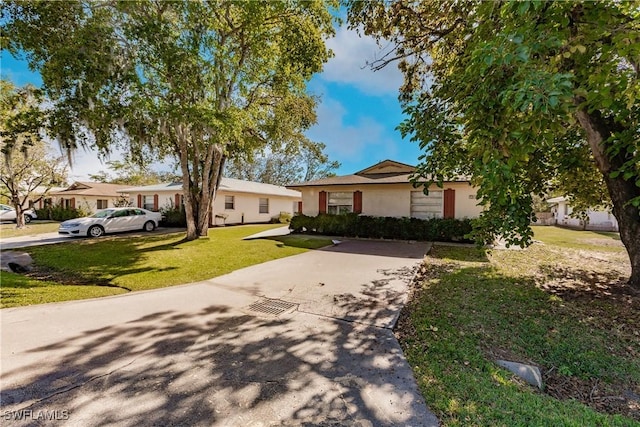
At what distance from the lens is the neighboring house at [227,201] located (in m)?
19.5

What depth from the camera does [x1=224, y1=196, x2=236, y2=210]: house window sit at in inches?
796

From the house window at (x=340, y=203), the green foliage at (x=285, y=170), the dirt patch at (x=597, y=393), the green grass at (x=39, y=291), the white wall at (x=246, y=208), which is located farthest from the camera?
the green foliage at (x=285, y=170)

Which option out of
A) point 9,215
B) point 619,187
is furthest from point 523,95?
point 9,215

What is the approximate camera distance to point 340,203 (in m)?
15.8

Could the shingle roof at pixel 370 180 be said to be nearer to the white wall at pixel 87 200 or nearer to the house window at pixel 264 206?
the house window at pixel 264 206

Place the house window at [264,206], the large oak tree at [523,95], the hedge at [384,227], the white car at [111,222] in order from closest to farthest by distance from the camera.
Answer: the large oak tree at [523,95] → the hedge at [384,227] → the white car at [111,222] → the house window at [264,206]

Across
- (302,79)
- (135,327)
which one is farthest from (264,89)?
(135,327)

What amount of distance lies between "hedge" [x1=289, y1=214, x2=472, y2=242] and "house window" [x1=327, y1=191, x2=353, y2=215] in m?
1.10

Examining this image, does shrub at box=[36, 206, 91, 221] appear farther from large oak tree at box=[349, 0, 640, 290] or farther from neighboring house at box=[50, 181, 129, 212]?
large oak tree at box=[349, 0, 640, 290]

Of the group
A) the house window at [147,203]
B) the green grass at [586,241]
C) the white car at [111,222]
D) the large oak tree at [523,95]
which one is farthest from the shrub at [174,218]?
the green grass at [586,241]

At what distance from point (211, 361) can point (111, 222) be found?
14.7 meters

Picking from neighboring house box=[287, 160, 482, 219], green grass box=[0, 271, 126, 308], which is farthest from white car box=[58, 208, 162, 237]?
neighboring house box=[287, 160, 482, 219]

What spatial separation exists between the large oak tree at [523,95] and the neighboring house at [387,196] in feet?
17.8

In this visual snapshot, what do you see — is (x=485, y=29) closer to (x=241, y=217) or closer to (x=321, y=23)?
(x=321, y=23)
